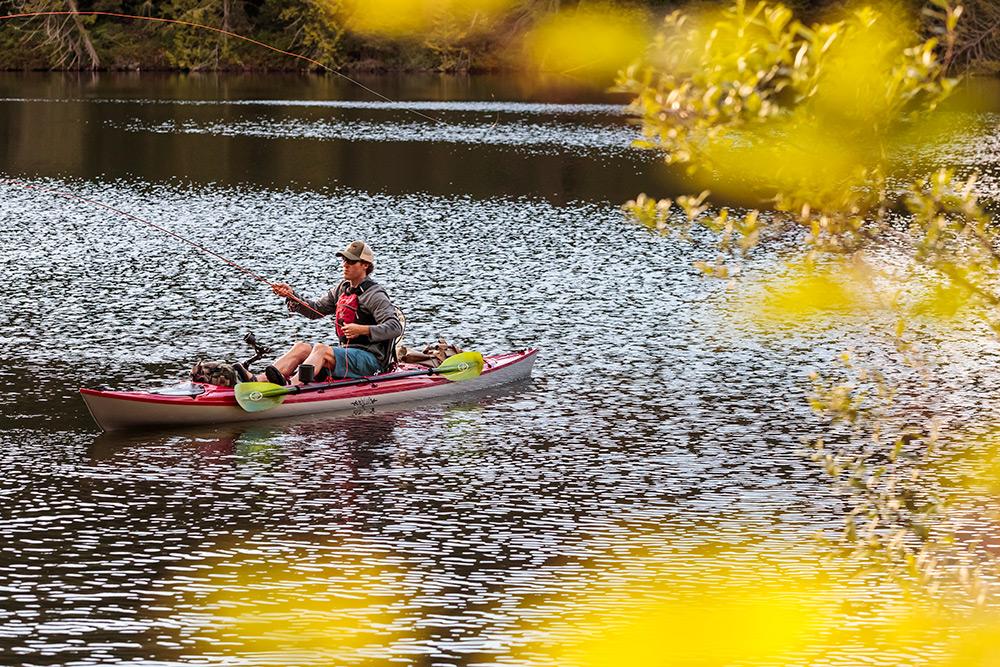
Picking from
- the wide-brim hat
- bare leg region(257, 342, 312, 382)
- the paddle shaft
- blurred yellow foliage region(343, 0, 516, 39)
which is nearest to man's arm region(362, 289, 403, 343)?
the wide-brim hat

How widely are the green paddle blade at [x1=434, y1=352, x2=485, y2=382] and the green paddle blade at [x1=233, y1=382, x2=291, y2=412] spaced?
200 cm

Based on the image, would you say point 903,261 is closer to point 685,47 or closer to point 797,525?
point 797,525

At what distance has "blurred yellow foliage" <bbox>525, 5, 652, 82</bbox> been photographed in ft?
8.70

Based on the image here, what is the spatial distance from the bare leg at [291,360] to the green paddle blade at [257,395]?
40cm

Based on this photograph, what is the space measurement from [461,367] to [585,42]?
44.9 feet

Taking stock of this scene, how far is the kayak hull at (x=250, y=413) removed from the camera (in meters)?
14.1

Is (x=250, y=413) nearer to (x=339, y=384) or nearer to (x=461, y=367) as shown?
(x=339, y=384)

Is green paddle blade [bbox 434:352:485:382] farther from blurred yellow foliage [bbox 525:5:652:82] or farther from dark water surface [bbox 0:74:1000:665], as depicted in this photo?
blurred yellow foliage [bbox 525:5:652:82]

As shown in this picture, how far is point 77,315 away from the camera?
808 inches

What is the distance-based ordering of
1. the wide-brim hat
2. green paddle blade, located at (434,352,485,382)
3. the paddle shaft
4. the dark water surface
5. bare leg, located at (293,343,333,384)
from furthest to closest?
green paddle blade, located at (434,352,485,382) → bare leg, located at (293,343,333,384) → the wide-brim hat → the paddle shaft → the dark water surface

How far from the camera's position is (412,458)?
13.9 meters

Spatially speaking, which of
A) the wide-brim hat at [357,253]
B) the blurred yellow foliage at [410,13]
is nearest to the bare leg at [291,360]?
the wide-brim hat at [357,253]

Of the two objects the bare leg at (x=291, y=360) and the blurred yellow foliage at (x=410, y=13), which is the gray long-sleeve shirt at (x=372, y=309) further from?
the blurred yellow foliage at (x=410, y=13)

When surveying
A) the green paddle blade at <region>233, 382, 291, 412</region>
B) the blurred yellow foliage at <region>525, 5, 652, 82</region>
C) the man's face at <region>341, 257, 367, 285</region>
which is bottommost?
the green paddle blade at <region>233, 382, 291, 412</region>
